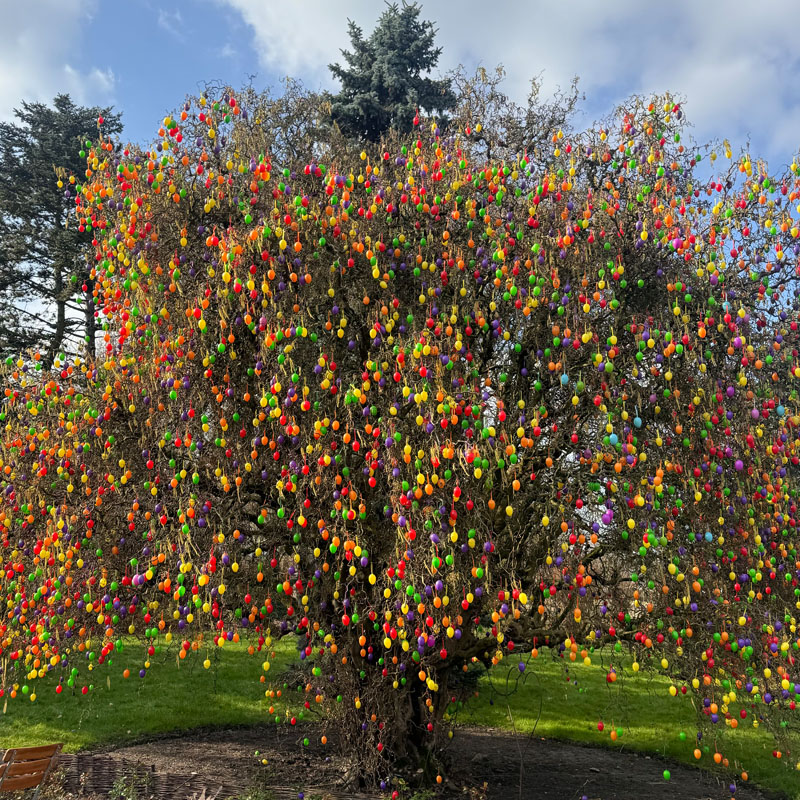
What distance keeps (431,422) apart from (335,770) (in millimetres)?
4963

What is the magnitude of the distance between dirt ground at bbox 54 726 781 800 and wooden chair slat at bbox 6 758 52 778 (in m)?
1.31

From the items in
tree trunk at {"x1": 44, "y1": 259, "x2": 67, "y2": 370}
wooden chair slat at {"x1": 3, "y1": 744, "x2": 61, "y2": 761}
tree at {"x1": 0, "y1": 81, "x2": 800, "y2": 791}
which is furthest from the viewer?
tree trunk at {"x1": 44, "y1": 259, "x2": 67, "y2": 370}

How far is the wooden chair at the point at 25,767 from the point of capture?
19.0 feet

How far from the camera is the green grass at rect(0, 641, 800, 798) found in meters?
A: 9.52

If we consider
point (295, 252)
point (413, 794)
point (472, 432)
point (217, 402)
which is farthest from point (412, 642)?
point (295, 252)

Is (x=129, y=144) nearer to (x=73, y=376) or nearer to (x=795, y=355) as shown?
(x=73, y=376)

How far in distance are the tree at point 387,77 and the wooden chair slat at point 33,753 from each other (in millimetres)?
11838

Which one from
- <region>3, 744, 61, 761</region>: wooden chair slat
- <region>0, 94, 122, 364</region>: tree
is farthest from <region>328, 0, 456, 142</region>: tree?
<region>3, 744, 61, 761</region>: wooden chair slat

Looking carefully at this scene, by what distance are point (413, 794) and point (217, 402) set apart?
457 cm

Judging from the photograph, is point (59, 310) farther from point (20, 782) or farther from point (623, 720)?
point (623, 720)

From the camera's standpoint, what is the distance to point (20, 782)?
589 centimetres

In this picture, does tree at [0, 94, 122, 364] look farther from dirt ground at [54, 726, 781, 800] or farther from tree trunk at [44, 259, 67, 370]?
dirt ground at [54, 726, 781, 800]

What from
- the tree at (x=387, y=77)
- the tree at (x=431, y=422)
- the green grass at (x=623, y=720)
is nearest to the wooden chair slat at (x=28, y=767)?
the tree at (x=431, y=422)

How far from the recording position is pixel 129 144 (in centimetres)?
699
